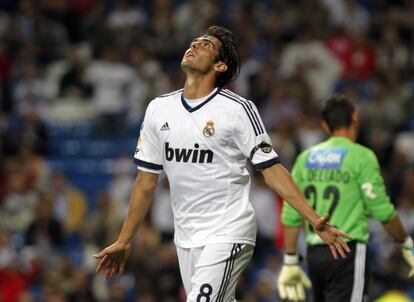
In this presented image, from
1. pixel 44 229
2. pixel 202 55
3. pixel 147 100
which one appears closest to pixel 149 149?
pixel 202 55

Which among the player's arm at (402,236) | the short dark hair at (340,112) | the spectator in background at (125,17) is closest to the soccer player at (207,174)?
the short dark hair at (340,112)

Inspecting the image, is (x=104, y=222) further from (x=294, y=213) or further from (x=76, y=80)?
(x=294, y=213)

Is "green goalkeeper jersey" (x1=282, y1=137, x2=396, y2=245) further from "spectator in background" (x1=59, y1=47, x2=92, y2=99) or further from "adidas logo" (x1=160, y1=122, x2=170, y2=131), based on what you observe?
"spectator in background" (x1=59, y1=47, x2=92, y2=99)

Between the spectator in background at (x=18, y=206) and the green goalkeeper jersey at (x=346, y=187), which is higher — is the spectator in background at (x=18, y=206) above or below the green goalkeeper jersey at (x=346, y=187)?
below

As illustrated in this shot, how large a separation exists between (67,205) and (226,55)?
856 cm

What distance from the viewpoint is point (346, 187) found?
813 cm

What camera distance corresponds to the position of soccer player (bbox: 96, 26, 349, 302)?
6.89 m

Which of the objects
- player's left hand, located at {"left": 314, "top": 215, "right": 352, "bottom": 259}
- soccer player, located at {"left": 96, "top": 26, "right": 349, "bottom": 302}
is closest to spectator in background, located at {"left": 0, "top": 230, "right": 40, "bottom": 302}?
soccer player, located at {"left": 96, "top": 26, "right": 349, "bottom": 302}

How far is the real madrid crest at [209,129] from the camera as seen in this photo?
22.9ft

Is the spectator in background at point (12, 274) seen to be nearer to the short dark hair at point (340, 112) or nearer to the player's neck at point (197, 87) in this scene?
the short dark hair at point (340, 112)

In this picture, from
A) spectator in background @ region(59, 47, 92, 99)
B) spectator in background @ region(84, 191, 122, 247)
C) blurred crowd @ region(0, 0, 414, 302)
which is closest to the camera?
blurred crowd @ region(0, 0, 414, 302)

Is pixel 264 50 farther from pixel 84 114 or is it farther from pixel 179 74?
pixel 84 114

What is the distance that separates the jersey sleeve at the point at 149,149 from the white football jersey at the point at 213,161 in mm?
47

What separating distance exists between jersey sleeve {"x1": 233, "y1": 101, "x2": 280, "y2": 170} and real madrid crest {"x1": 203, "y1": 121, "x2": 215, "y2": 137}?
0.45 ft
